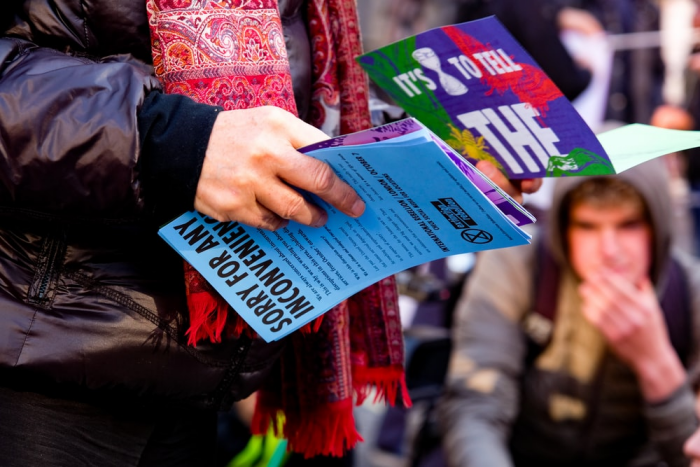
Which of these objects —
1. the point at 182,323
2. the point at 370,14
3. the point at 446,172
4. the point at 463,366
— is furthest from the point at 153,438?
the point at 370,14

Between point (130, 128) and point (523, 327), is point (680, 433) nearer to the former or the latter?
point (523, 327)

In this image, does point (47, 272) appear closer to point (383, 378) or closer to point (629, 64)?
point (383, 378)

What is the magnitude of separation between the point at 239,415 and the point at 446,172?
1874mm

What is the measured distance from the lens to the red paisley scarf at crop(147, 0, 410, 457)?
0.91m

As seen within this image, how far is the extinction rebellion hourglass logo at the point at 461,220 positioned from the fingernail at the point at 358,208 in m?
0.08

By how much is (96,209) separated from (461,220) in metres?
0.40

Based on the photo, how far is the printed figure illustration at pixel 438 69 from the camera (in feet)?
3.30

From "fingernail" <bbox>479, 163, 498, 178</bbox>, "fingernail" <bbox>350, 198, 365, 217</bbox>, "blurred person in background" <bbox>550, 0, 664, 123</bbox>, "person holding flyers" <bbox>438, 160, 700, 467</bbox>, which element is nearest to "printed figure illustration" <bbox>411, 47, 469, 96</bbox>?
"fingernail" <bbox>479, 163, 498, 178</bbox>

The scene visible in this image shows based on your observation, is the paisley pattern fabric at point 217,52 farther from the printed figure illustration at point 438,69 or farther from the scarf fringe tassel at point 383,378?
the scarf fringe tassel at point 383,378

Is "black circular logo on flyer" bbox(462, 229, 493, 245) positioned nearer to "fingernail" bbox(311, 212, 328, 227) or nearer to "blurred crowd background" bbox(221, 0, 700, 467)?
"fingernail" bbox(311, 212, 328, 227)

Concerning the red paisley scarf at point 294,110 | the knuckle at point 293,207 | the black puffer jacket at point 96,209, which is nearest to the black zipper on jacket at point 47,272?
the black puffer jacket at point 96,209

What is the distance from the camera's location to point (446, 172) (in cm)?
77

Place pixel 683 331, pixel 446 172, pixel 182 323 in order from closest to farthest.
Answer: pixel 446 172
pixel 182 323
pixel 683 331

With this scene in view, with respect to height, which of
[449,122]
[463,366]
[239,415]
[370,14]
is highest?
[449,122]
